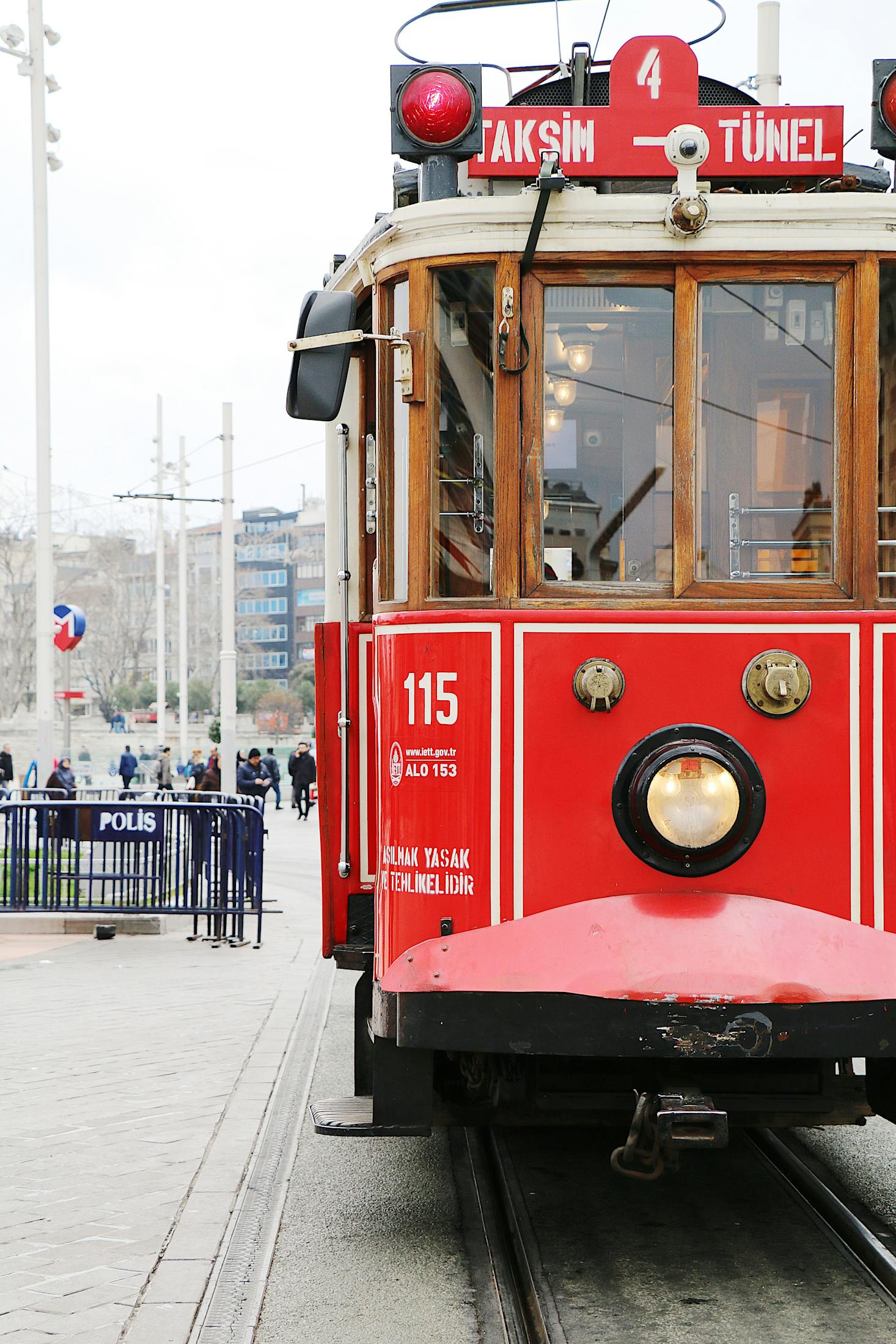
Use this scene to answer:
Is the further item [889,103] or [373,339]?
[889,103]

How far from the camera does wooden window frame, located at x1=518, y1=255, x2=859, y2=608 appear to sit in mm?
4453

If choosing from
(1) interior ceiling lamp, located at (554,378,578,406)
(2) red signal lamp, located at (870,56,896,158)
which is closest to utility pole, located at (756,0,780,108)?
(2) red signal lamp, located at (870,56,896,158)

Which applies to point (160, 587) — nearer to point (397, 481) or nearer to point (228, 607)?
point (228, 607)

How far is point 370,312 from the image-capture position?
5.37 metres

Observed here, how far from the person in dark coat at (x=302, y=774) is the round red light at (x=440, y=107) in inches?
904

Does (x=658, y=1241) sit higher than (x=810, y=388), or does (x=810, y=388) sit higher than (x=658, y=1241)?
(x=810, y=388)

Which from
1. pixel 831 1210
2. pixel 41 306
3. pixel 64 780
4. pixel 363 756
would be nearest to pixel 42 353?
pixel 41 306

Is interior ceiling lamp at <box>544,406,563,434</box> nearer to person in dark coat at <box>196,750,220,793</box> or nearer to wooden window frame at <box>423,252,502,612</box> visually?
wooden window frame at <box>423,252,502,612</box>

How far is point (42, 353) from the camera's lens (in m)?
18.6

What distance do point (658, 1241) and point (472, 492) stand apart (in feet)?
8.86

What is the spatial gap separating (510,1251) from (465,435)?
2.75 m

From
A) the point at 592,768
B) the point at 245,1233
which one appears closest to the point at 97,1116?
the point at 245,1233

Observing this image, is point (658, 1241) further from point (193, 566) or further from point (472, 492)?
point (193, 566)

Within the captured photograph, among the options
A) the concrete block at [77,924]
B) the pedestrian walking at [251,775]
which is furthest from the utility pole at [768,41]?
the pedestrian walking at [251,775]
